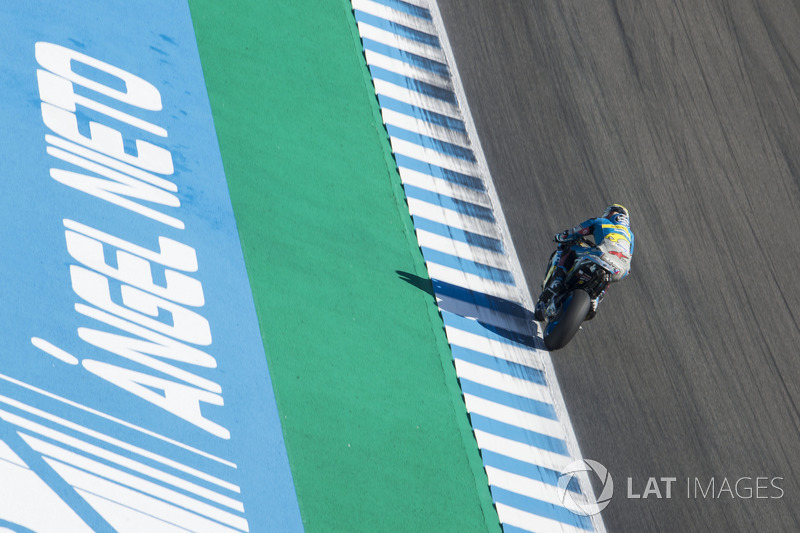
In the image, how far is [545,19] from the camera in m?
13.6

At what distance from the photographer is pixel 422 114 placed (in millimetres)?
11695

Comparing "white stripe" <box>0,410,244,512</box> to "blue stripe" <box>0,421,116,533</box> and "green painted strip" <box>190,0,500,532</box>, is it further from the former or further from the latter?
"green painted strip" <box>190,0,500,532</box>

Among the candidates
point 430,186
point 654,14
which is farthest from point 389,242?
point 654,14

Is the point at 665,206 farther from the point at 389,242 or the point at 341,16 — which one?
the point at 341,16

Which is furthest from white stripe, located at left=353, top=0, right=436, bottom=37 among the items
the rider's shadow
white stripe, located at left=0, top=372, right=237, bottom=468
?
white stripe, located at left=0, top=372, right=237, bottom=468

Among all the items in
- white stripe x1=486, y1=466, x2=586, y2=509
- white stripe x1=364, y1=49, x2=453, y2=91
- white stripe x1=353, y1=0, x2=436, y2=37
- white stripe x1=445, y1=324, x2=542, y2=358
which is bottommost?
white stripe x1=486, y1=466, x2=586, y2=509

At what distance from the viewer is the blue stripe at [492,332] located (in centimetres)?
959

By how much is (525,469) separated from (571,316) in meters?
1.80

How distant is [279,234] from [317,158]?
4.54 ft

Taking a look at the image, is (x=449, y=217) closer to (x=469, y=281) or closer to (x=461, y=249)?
(x=461, y=249)

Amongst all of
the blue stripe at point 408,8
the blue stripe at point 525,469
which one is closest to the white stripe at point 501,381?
the blue stripe at point 525,469

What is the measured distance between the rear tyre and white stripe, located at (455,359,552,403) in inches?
24.2

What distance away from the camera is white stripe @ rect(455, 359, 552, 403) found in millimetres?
9188

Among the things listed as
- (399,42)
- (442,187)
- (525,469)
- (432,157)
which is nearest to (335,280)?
(442,187)
